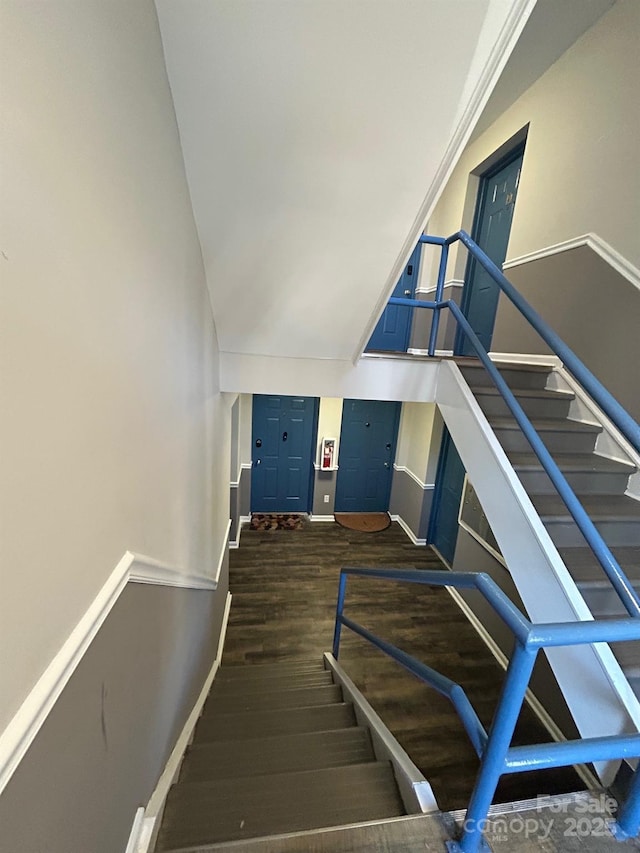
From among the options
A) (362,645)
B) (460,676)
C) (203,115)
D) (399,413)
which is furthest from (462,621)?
(203,115)

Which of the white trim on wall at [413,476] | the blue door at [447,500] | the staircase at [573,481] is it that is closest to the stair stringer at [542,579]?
the staircase at [573,481]

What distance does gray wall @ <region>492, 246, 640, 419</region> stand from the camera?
7.14ft

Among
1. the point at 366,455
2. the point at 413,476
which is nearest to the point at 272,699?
the point at 413,476

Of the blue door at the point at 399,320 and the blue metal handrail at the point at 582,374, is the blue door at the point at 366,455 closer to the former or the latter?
the blue door at the point at 399,320

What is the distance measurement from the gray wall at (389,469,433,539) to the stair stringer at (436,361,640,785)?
3.31m

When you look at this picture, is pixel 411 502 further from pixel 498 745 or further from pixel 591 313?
pixel 498 745

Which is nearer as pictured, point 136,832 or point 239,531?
point 136,832

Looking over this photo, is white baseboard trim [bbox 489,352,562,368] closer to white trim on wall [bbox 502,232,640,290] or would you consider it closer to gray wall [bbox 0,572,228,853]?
white trim on wall [bbox 502,232,640,290]

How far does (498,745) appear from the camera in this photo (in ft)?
2.51

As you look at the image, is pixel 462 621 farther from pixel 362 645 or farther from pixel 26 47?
pixel 26 47

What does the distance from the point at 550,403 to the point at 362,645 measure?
2689mm

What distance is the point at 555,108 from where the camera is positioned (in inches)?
110

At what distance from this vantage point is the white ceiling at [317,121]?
99 cm

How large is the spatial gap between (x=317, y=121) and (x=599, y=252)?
2208 millimetres
